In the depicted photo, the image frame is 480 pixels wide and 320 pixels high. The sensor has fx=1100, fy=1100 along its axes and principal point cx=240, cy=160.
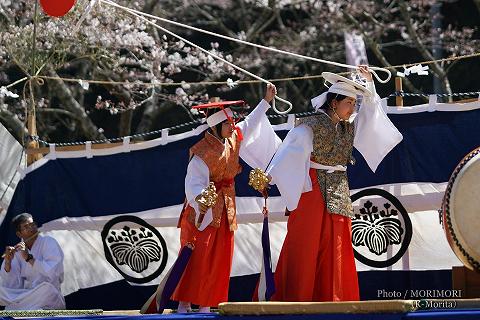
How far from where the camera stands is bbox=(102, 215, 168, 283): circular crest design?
26.6ft

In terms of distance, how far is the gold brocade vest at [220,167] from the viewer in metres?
6.65

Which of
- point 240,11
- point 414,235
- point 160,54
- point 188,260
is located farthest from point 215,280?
point 240,11

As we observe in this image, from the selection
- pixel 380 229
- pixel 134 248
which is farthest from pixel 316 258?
pixel 134 248

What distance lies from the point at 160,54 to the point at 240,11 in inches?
109

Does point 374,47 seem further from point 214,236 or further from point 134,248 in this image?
point 214,236

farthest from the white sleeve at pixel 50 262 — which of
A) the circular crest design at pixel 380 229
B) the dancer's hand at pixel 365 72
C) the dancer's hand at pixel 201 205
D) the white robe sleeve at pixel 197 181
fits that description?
the dancer's hand at pixel 365 72

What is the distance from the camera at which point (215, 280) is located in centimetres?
664

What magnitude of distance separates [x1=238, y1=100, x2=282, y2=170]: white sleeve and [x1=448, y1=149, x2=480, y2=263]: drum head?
157 cm

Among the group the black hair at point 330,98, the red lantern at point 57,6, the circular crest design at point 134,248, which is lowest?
the circular crest design at point 134,248

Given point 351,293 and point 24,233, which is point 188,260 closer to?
point 351,293

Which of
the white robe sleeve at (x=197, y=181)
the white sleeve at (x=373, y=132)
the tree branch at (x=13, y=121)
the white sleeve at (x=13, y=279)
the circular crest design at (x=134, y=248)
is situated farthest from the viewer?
the tree branch at (x=13, y=121)

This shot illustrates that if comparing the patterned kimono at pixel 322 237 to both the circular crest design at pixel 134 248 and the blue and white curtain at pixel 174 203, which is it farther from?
the circular crest design at pixel 134 248

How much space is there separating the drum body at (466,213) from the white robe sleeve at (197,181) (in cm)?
166

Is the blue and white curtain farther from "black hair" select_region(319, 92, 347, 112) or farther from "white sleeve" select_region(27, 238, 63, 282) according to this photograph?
"black hair" select_region(319, 92, 347, 112)
